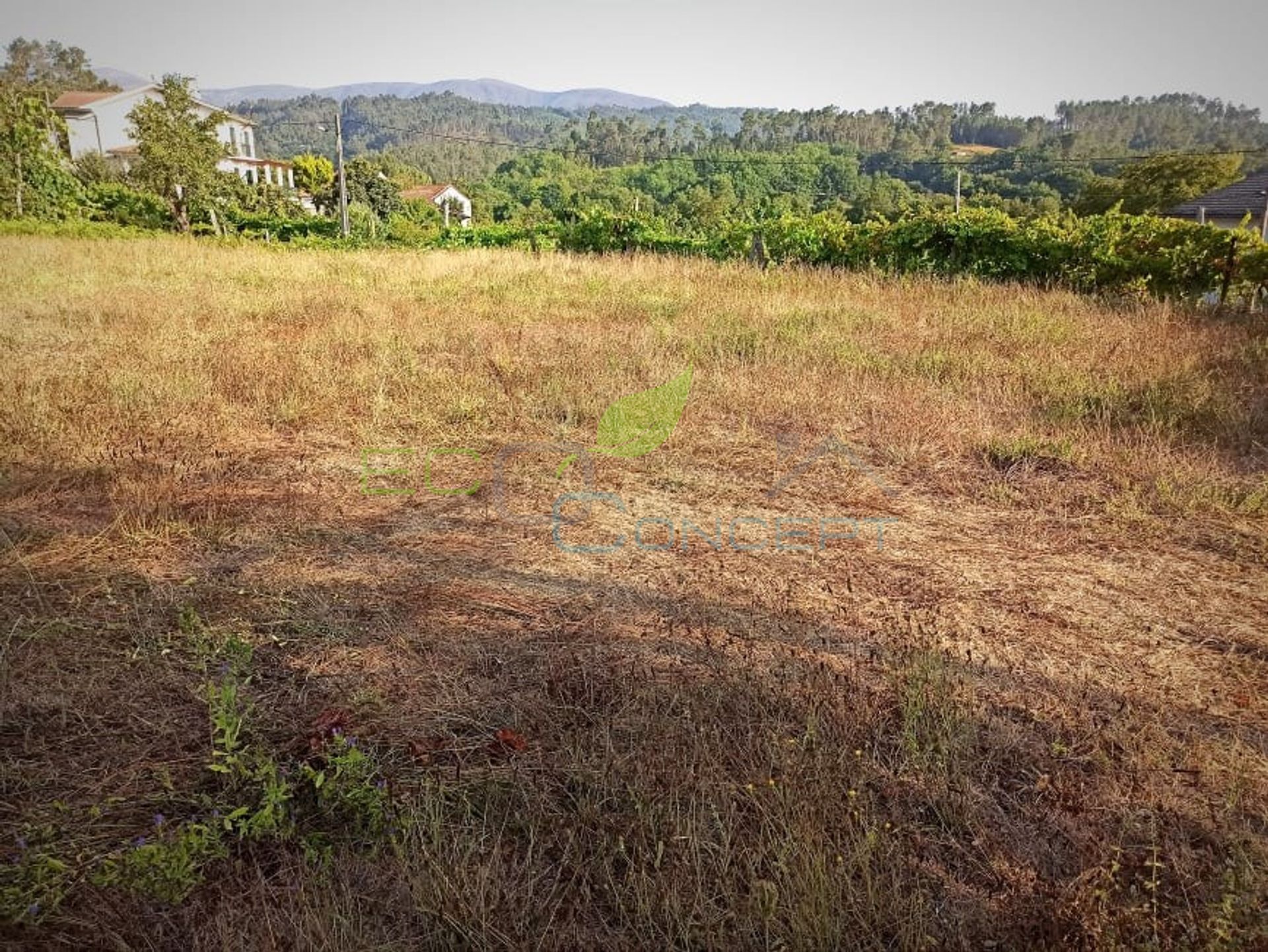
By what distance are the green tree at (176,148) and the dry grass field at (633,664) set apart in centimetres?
1875

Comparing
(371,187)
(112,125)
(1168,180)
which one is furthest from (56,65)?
(1168,180)

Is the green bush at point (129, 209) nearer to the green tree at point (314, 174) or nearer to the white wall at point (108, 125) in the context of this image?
the green tree at point (314, 174)

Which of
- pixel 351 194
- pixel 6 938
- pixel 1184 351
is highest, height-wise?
pixel 351 194

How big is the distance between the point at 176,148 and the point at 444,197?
174 feet

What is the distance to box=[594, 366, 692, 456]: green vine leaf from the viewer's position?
5.77m

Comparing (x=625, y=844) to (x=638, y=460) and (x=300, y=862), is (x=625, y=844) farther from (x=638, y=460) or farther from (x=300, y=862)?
(x=638, y=460)

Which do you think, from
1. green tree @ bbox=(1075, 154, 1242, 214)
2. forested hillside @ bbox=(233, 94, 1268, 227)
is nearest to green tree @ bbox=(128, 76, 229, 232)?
forested hillside @ bbox=(233, 94, 1268, 227)

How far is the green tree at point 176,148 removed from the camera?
Answer: 21.8m

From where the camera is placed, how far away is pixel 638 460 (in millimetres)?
5527

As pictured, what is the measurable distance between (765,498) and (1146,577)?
2.03 metres

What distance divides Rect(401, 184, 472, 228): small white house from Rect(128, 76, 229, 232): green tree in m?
44.8

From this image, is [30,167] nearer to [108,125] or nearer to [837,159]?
[108,125]

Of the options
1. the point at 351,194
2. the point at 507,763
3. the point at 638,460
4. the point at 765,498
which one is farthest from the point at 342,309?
the point at 351,194

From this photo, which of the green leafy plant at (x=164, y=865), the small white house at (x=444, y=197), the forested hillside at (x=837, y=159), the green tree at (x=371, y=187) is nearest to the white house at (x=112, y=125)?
the forested hillside at (x=837, y=159)
